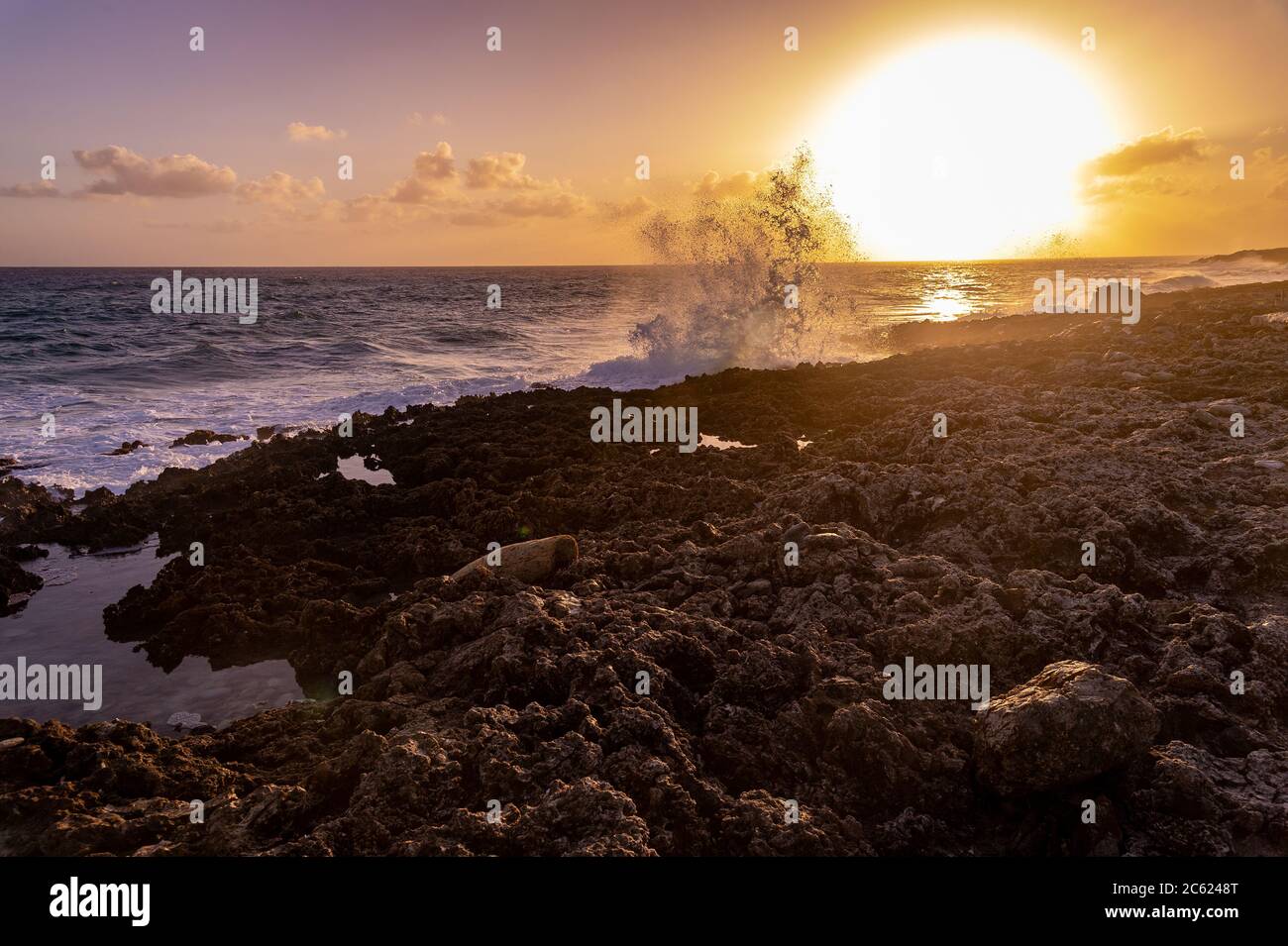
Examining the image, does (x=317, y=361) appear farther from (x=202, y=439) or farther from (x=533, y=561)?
(x=533, y=561)

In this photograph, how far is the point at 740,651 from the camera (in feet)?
15.3

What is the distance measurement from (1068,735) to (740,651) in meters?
1.94

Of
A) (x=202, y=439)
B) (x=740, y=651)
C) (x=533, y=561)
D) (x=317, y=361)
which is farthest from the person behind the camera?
(x=317, y=361)

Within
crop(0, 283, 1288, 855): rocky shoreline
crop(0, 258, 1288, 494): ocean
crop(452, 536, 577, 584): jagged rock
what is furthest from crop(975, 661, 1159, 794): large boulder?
crop(0, 258, 1288, 494): ocean

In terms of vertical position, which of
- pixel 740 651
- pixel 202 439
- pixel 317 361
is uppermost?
pixel 317 361

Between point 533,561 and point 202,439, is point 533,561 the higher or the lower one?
the lower one

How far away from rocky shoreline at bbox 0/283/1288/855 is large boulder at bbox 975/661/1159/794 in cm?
1

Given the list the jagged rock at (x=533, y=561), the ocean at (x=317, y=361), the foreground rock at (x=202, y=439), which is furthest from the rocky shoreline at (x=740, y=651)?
the ocean at (x=317, y=361)

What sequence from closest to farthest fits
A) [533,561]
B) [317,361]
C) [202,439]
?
[533,561] → [202,439] → [317,361]

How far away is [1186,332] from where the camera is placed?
1479 cm

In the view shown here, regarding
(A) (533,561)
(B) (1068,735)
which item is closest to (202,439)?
(A) (533,561)
